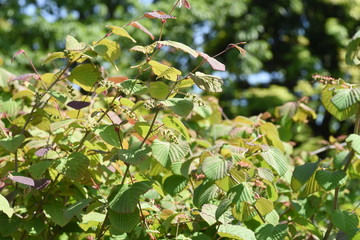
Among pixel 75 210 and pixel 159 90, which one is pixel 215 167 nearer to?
pixel 159 90

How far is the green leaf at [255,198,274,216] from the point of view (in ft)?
4.40

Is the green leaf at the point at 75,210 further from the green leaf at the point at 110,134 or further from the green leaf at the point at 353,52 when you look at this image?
the green leaf at the point at 353,52

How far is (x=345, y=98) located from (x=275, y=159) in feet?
0.85

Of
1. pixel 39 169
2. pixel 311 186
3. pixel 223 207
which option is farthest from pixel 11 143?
pixel 311 186

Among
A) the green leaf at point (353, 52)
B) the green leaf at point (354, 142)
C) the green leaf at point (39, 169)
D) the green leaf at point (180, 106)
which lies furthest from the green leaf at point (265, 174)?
the green leaf at point (39, 169)

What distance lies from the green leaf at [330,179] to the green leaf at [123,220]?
1.57ft

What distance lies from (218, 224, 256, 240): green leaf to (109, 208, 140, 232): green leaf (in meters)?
0.22

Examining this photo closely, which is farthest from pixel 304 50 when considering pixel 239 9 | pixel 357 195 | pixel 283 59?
pixel 357 195

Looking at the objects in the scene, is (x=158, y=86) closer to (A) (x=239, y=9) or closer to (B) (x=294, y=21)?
(A) (x=239, y=9)

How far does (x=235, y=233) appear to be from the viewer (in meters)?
1.28

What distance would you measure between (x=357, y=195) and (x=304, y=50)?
12822mm

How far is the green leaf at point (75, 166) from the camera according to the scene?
4.16 feet

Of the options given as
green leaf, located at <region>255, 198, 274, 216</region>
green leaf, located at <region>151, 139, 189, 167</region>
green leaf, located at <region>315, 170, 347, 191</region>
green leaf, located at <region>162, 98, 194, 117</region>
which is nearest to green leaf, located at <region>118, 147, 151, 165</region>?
green leaf, located at <region>151, 139, 189, 167</region>

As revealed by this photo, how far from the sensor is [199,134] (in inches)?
95.5
